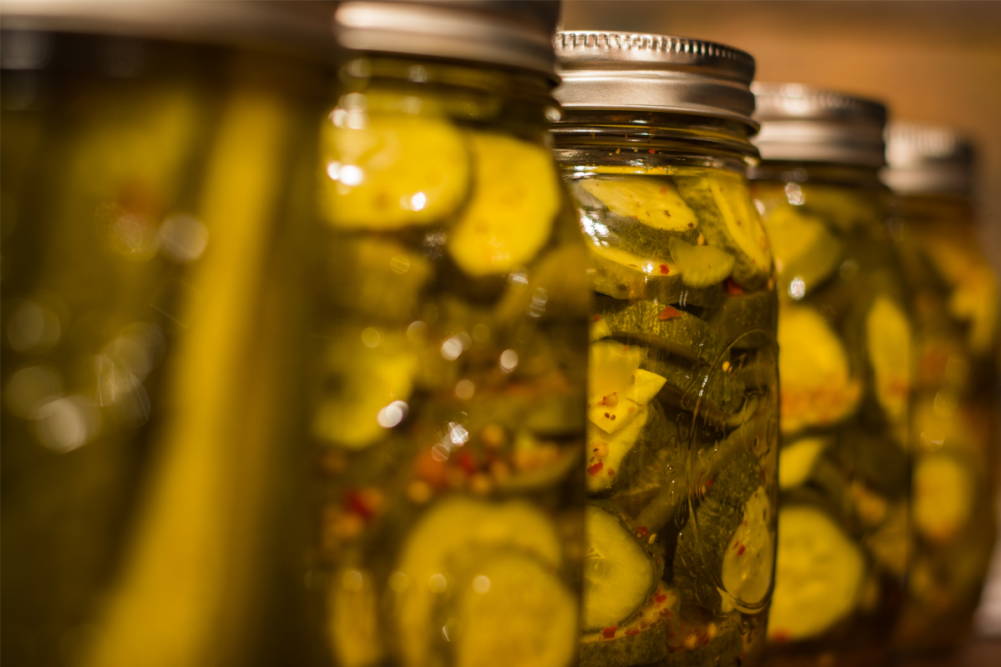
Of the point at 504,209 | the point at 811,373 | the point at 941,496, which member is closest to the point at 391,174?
the point at 504,209

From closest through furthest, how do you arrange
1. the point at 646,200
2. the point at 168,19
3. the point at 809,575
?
1. the point at 168,19
2. the point at 646,200
3. the point at 809,575

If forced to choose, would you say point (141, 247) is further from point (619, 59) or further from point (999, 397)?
point (999, 397)

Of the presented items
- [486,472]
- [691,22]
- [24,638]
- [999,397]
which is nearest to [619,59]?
[486,472]

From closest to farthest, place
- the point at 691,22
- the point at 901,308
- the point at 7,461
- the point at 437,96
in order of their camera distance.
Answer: the point at 7,461
the point at 437,96
the point at 901,308
the point at 691,22

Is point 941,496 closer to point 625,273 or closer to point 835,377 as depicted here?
point 835,377

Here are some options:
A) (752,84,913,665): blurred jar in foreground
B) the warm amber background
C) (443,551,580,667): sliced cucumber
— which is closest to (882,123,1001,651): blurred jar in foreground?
(752,84,913,665): blurred jar in foreground

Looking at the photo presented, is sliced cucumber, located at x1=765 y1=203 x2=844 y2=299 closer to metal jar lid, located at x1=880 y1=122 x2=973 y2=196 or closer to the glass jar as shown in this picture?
the glass jar
